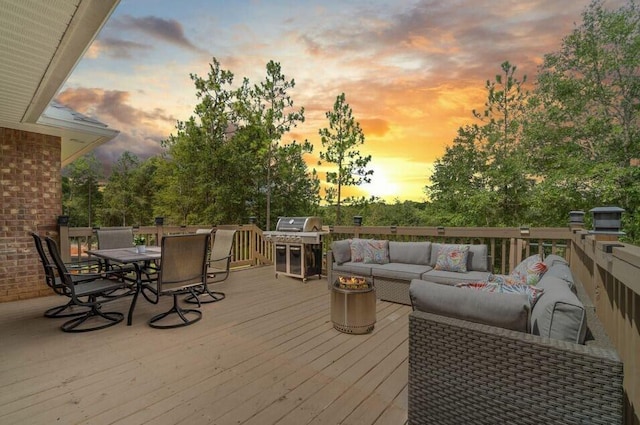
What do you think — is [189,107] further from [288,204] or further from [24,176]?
[24,176]

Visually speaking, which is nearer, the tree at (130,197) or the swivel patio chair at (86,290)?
the swivel patio chair at (86,290)

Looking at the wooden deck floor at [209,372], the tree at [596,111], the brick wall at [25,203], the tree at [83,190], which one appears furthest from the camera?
the tree at [83,190]

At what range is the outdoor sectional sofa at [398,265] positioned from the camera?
3.89 metres

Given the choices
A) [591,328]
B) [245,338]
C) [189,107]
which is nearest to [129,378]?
[245,338]

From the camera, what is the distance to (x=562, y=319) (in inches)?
53.7

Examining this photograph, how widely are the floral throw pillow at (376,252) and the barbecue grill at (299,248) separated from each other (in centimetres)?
107

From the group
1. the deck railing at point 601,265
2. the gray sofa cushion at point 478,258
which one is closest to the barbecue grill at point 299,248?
the deck railing at point 601,265

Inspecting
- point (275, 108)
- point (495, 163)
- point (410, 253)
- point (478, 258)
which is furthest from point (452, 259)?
point (495, 163)

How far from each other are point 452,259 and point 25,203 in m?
6.20

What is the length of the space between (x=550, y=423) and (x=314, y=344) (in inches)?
75.8

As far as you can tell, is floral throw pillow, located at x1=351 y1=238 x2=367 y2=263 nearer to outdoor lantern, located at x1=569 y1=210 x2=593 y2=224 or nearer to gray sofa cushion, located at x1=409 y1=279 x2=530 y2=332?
outdoor lantern, located at x1=569 y1=210 x2=593 y2=224

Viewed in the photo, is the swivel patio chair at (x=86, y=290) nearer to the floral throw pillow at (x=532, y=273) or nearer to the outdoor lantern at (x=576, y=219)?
the floral throw pillow at (x=532, y=273)

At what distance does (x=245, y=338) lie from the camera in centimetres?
299

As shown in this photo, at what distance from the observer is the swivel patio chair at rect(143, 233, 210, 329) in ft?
10.5
